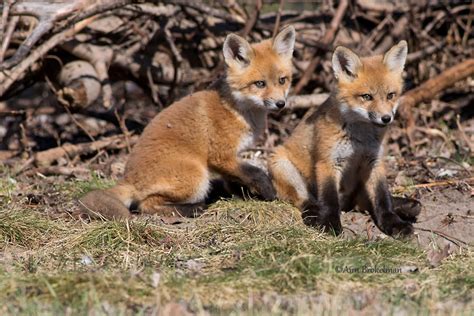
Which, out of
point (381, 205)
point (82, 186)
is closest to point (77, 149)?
point (82, 186)

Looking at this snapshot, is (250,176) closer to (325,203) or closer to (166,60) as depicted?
(325,203)

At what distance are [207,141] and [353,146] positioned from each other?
1309 millimetres

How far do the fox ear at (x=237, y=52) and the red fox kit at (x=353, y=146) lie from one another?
0.85 metres

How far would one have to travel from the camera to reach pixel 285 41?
701cm

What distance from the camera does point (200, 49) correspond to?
31.8ft

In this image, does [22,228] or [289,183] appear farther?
[289,183]

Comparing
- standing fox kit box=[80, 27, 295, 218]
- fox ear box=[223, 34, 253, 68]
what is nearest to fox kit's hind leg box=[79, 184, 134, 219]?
standing fox kit box=[80, 27, 295, 218]

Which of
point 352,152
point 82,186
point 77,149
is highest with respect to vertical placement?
point 352,152

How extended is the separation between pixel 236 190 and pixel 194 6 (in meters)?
2.65

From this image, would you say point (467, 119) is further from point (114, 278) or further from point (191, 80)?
point (114, 278)

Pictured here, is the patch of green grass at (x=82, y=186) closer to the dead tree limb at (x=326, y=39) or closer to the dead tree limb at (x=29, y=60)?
the dead tree limb at (x=29, y=60)

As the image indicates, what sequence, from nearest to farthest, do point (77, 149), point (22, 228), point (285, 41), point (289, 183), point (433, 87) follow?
point (22, 228) < point (289, 183) < point (285, 41) < point (77, 149) < point (433, 87)

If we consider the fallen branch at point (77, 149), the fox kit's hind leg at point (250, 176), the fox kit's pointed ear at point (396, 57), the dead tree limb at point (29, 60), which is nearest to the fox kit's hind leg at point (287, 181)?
the fox kit's hind leg at point (250, 176)

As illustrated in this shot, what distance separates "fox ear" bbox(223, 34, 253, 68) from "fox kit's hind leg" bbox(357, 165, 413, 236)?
1.58 meters
